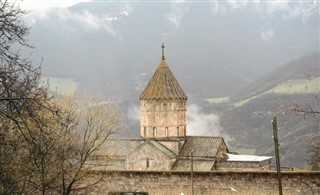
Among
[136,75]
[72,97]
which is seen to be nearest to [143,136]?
[72,97]

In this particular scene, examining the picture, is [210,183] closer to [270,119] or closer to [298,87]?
[270,119]

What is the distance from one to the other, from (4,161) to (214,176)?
326 inches

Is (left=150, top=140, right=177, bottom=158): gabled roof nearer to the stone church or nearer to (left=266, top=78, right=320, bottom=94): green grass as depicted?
the stone church

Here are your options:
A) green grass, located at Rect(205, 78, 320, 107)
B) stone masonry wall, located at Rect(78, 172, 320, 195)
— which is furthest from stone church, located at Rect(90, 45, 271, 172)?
green grass, located at Rect(205, 78, 320, 107)

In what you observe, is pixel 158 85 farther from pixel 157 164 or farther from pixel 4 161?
pixel 4 161

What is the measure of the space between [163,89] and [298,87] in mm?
69624

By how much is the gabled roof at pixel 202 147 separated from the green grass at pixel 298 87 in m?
59.4

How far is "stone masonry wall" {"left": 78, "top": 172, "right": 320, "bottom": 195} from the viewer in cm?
1780

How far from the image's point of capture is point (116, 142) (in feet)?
114

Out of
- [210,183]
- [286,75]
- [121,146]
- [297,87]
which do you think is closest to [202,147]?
[121,146]

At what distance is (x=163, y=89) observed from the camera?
3322cm

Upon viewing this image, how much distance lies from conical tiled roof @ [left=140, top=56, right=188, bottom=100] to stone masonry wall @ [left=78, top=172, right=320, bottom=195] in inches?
569

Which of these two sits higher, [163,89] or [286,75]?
[286,75]

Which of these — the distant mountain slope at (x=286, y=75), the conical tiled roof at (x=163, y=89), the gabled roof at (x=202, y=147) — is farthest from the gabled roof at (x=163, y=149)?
the distant mountain slope at (x=286, y=75)
